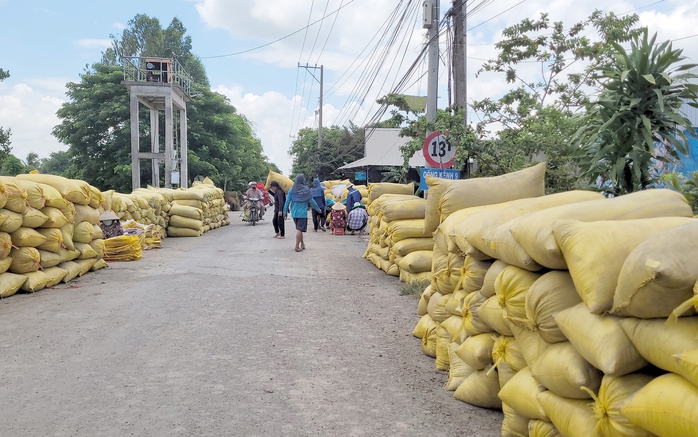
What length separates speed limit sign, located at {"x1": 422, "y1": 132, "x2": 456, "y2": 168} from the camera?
35.5 feet

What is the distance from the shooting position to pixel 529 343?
3.43 metres

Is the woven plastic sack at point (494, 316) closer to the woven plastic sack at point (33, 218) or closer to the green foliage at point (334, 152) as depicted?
the woven plastic sack at point (33, 218)

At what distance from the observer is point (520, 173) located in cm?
621

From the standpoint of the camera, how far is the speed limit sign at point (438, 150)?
35.5ft

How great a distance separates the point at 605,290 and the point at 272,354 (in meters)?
3.34

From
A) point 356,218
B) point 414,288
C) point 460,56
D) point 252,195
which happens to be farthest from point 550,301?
point 252,195

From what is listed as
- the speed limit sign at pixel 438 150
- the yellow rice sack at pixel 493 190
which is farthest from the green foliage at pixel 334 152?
the yellow rice sack at pixel 493 190

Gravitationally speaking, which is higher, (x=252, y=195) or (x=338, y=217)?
(x=252, y=195)

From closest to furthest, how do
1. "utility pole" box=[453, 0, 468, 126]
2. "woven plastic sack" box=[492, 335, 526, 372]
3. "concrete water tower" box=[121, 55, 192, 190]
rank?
"woven plastic sack" box=[492, 335, 526, 372] < "utility pole" box=[453, 0, 468, 126] < "concrete water tower" box=[121, 55, 192, 190]

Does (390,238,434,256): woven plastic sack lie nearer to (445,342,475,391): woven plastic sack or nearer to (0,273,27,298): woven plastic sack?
(445,342,475,391): woven plastic sack

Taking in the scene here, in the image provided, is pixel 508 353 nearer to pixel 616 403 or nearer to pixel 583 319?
pixel 583 319

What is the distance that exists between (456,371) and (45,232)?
22.0 feet

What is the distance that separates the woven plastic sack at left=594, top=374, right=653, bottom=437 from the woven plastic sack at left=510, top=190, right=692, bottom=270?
2.39 feet

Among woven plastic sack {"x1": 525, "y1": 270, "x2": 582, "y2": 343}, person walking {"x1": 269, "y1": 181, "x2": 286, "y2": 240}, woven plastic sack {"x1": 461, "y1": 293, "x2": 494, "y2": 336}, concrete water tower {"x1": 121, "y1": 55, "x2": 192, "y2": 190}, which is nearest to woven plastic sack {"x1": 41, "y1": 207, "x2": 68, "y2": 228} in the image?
woven plastic sack {"x1": 461, "y1": 293, "x2": 494, "y2": 336}
